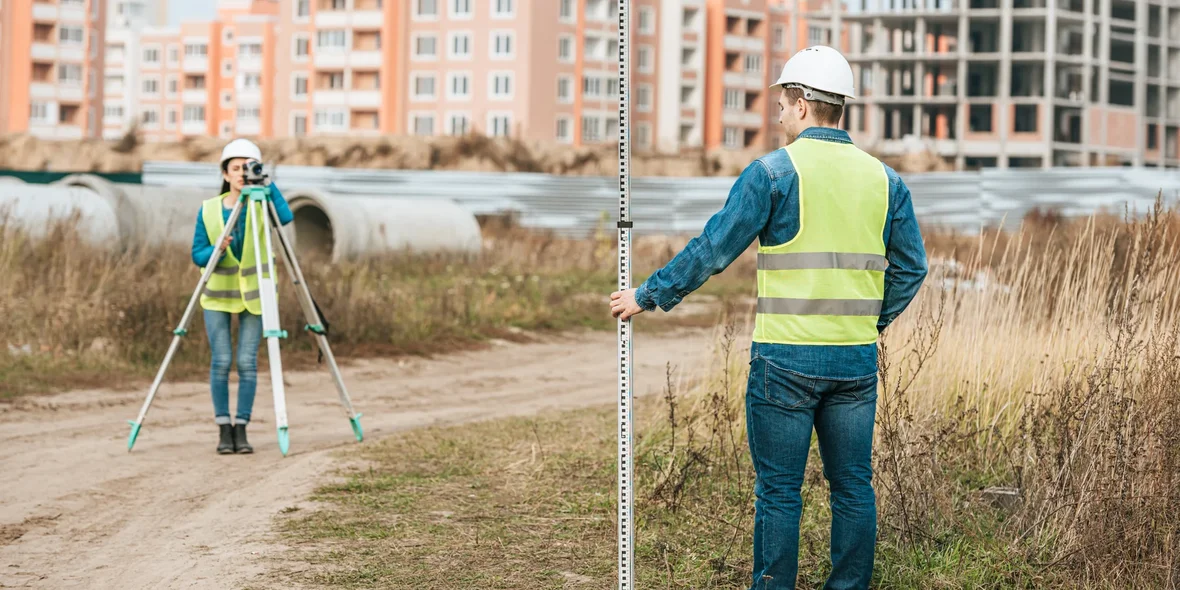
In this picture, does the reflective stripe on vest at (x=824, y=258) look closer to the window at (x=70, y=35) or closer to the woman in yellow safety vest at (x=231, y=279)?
the woman in yellow safety vest at (x=231, y=279)

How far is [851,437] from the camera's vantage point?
502 centimetres

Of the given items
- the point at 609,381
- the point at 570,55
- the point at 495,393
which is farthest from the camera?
the point at 570,55

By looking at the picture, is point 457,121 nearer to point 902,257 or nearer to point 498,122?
point 498,122

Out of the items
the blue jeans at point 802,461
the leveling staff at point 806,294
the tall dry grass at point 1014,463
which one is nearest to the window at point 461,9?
the tall dry grass at point 1014,463

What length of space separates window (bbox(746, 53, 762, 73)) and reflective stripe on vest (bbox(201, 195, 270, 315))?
96.1m

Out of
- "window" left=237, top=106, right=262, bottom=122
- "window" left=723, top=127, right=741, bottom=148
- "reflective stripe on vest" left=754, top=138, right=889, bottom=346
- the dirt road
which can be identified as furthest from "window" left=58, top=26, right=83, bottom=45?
"reflective stripe on vest" left=754, top=138, right=889, bottom=346

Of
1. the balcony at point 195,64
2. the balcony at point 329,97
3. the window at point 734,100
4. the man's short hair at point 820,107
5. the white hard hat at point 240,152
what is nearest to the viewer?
the man's short hair at point 820,107

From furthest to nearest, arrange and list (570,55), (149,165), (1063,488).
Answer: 1. (570,55)
2. (149,165)
3. (1063,488)

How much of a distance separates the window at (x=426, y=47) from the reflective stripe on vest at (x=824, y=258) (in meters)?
89.6

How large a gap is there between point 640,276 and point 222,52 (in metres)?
116

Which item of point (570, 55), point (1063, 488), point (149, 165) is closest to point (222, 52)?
point (570, 55)

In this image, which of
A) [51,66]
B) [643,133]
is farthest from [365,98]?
[51,66]

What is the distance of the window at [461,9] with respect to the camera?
298ft

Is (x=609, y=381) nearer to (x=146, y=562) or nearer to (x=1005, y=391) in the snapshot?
(x=1005, y=391)
